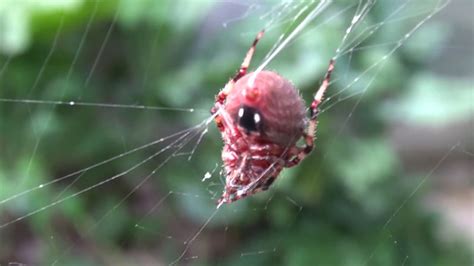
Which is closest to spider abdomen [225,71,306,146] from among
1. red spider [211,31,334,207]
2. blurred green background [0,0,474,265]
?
red spider [211,31,334,207]

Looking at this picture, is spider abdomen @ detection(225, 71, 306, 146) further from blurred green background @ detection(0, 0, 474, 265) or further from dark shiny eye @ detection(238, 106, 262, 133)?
blurred green background @ detection(0, 0, 474, 265)

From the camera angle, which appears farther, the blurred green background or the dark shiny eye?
the blurred green background

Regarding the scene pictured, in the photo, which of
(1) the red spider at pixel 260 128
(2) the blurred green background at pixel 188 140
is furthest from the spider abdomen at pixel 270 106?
(2) the blurred green background at pixel 188 140

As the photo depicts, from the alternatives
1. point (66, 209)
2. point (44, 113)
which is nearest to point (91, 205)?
point (66, 209)

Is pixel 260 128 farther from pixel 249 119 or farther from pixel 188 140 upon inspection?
pixel 188 140

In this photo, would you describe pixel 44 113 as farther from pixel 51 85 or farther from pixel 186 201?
pixel 186 201

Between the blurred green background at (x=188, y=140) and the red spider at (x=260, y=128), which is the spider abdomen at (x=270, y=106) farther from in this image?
the blurred green background at (x=188, y=140)

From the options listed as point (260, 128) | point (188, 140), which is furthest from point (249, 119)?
point (188, 140)
